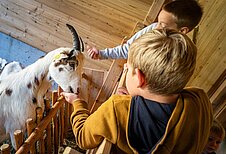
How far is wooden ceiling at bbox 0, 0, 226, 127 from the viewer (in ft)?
7.98

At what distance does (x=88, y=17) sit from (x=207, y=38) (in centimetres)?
144

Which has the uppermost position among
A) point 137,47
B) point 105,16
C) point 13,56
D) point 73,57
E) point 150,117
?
point 137,47

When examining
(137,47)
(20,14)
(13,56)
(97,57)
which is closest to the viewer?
(137,47)

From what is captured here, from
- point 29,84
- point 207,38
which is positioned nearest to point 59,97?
point 29,84

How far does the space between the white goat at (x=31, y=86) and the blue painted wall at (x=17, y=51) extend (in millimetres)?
1813

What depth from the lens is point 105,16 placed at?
10.4 feet

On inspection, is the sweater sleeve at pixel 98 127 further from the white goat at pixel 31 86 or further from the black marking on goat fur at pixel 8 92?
the black marking on goat fur at pixel 8 92

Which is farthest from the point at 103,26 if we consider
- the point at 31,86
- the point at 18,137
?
the point at 18,137

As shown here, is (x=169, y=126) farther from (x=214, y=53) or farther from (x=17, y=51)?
(x=17, y=51)

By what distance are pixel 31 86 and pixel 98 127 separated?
1.66m

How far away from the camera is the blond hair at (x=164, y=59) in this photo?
33.7 inches

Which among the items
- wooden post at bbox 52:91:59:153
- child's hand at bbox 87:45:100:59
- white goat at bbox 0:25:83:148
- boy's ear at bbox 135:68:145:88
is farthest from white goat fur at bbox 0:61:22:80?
boy's ear at bbox 135:68:145:88

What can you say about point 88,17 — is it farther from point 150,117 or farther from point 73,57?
point 150,117

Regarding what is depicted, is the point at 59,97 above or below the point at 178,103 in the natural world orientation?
below
